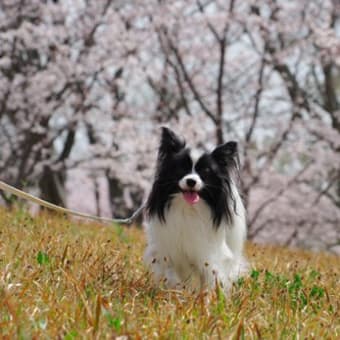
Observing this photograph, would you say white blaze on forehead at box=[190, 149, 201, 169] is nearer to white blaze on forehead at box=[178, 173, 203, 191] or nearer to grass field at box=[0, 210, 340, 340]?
white blaze on forehead at box=[178, 173, 203, 191]

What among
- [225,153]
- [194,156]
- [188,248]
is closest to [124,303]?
[188,248]

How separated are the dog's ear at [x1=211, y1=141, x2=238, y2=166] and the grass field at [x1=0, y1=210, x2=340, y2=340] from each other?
83 cm

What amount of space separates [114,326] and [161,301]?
0.98 meters

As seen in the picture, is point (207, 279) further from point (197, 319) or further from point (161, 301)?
point (197, 319)

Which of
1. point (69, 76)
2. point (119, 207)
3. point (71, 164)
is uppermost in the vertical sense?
point (69, 76)

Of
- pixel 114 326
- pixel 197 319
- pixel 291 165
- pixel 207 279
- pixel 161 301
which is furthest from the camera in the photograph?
pixel 291 165

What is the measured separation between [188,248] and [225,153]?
2.22ft

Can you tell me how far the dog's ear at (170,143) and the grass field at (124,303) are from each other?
84 centimetres

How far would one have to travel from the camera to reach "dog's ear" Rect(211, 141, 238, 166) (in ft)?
14.0

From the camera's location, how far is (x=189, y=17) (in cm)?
1439

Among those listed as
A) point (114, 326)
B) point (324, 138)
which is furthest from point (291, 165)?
point (114, 326)

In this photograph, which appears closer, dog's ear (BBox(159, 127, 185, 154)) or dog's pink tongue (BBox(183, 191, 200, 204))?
dog's pink tongue (BBox(183, 191, 200, 204))

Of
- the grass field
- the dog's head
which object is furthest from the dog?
the grass field

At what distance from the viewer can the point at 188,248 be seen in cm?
421
